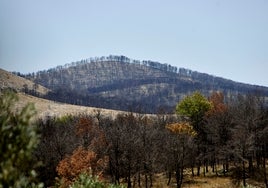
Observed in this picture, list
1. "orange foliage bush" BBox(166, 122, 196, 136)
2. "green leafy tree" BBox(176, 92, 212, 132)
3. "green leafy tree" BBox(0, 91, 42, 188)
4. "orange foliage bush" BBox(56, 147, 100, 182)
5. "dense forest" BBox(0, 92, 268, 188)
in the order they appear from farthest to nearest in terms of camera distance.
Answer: "green leafy tree" BBox(176, 92, 212, 132) → "orange foliage bush" BBox(166, 122, 196, 136) → "dense forest" BBox(0, 92, 268, 188) → "orange foliage bush" BBox(56, 147, 100, 182) → "green leafy tree" BBox(0, 91, 42, 188)

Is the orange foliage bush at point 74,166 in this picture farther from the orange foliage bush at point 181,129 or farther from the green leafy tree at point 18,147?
the green leafy tree at point 18,147

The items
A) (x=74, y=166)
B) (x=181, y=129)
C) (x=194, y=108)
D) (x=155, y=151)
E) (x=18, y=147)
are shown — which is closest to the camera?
(x=18, y=147)

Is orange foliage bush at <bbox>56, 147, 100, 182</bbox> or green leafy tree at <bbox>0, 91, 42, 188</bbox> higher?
green leafy tree at <bbox>0, 91, 42, 188</bbox>

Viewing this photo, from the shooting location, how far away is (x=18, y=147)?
8672mm

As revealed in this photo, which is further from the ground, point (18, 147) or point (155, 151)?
point (18, 147)

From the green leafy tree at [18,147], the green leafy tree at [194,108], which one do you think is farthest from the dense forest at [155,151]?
the green leafy tree at [18,147]

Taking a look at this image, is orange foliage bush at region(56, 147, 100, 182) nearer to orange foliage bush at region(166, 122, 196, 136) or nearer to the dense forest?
the dense forest

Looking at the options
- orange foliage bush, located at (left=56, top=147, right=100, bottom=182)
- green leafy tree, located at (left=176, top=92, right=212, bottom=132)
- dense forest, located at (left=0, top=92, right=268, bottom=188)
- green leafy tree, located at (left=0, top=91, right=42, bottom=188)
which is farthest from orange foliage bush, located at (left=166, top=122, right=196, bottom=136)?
green leafy tree, located at (left=0, top=91, right=42, bottom=188)

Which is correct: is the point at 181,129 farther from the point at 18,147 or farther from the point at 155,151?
the point at 18,147

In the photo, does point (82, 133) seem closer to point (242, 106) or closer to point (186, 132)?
point (186, 132)

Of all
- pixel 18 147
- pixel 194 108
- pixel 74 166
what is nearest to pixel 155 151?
pixel 74 166

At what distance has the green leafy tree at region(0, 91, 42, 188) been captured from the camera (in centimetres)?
835

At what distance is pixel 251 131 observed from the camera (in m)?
77.5

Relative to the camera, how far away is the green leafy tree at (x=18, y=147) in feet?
27.4
